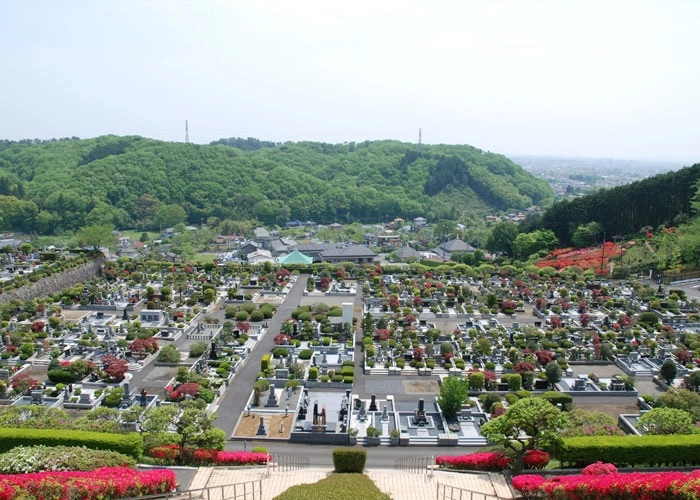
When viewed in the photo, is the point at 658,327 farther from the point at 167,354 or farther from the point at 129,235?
the point at 129,235

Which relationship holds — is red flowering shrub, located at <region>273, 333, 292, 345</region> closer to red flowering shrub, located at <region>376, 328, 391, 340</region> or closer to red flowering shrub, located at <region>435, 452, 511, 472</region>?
red flowering shrub, located at <region>376, 328, 391, 340</region>

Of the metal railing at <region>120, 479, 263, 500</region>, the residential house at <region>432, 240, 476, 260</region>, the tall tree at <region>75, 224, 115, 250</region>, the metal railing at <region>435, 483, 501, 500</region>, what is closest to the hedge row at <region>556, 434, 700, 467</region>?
the metal railing at <region>435, 483, 501, 500</region>

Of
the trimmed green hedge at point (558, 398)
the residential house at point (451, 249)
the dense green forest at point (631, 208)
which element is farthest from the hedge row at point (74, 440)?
the dense green forest at point (631, 208)

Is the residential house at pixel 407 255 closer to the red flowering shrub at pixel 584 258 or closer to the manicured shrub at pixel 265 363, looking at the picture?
the red flowering shrub at pixel 584 258

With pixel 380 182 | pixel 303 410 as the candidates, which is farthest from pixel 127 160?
pixel 303 410

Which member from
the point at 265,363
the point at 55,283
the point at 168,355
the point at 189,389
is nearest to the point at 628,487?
the point at 189,389
